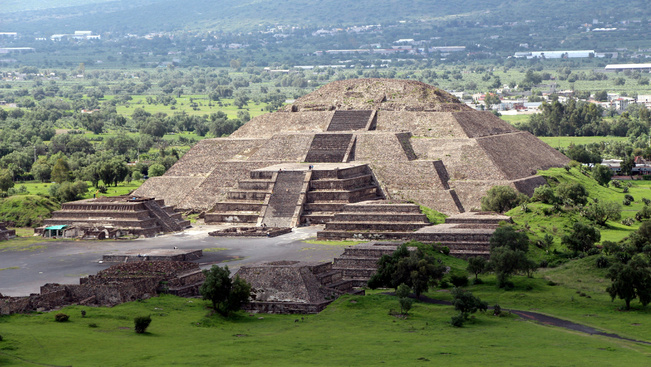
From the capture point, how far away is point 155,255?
230 feet

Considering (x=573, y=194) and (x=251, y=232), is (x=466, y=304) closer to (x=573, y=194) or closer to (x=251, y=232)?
(x=251, y=232)

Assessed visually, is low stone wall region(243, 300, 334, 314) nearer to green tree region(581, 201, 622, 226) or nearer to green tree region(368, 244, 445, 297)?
green tree region(368, 244, 445, 297)

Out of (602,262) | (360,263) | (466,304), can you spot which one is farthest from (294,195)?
(466,304)

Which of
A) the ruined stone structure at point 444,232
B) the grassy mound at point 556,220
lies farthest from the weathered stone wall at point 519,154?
the ruined stone structure at point 444,232

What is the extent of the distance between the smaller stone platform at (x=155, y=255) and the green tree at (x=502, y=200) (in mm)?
26242

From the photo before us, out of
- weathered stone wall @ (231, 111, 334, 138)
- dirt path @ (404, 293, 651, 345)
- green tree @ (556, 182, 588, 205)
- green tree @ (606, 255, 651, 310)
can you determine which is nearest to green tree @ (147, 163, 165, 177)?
weathered stone wall @ (231, 111, 334, 138)

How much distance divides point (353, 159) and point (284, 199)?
11740 millimetres

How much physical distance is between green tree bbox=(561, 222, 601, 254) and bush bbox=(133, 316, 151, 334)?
106ft

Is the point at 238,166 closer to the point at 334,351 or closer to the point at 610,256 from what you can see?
the point at 610,256

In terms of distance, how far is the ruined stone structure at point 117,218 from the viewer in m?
87.2

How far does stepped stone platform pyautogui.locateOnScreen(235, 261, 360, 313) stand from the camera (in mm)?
56625

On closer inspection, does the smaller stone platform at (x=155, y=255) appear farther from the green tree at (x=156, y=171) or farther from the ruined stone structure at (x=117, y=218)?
the green tree at (x=156, y=171)

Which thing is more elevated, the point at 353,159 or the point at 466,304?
the point at 353,159

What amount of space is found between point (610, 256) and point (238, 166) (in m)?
45.6
